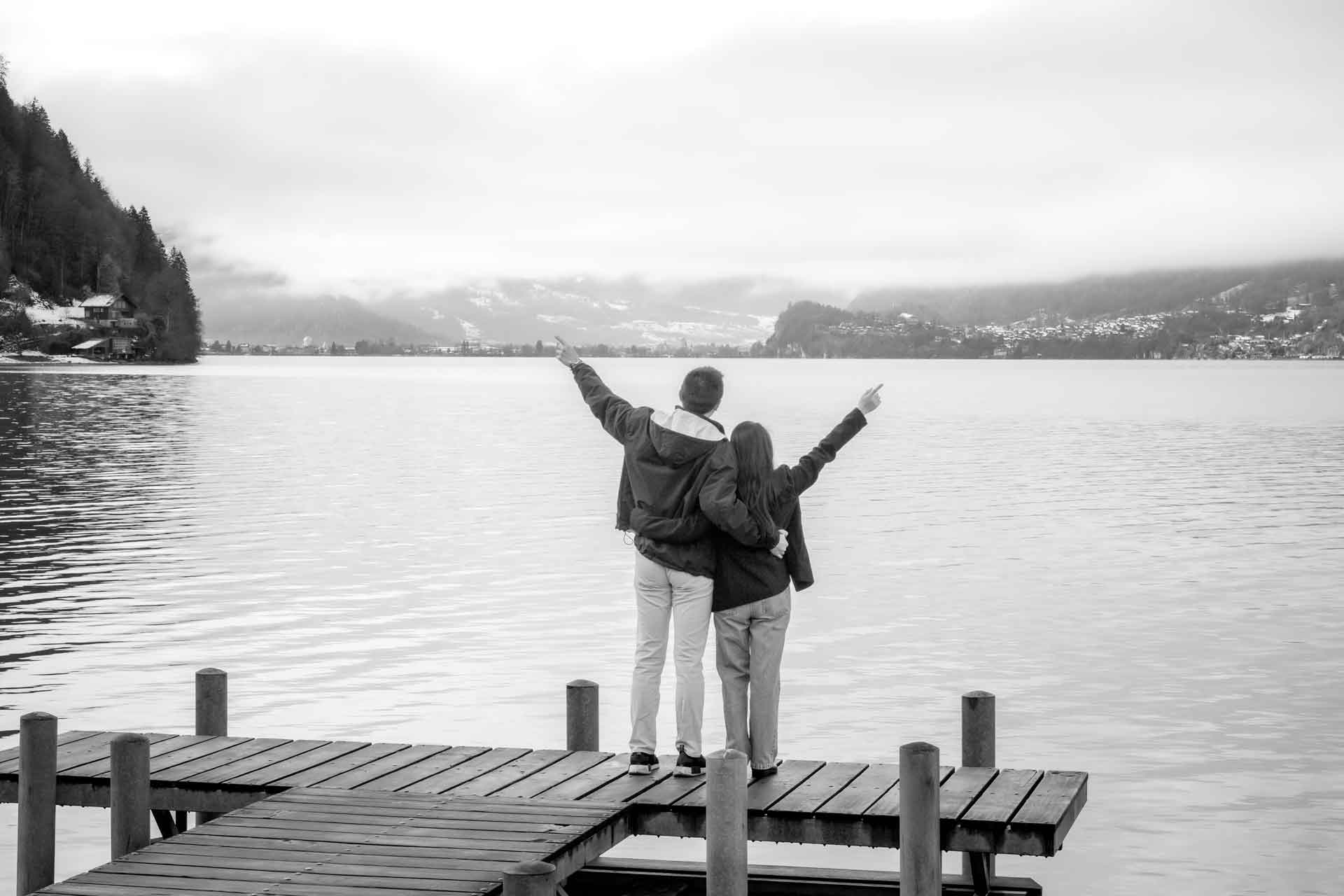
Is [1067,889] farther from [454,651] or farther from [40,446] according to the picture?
[40,446]

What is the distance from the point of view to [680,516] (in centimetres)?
991

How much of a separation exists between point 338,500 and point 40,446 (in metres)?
21.3

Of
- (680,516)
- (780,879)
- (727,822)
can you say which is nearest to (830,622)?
(780,879)

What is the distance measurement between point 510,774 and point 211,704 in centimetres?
269

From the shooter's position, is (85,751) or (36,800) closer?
(36,800)

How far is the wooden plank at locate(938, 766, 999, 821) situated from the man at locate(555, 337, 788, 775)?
158 centimetres

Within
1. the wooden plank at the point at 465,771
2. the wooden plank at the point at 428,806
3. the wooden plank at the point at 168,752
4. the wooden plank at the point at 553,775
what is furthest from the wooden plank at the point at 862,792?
the wooden plank at the point at 168,752

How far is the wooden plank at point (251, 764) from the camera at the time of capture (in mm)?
10422

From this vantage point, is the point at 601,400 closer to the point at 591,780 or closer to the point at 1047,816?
the point at 591,780

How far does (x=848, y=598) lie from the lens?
28516 mm

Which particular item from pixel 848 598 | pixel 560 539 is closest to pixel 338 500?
pixel 560 539

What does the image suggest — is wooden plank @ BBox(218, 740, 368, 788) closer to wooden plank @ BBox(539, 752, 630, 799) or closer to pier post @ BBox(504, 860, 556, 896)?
wooden plank @ BBox(539, 752, 630, 799)

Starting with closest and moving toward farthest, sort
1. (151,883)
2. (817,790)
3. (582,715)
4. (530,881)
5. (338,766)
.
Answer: (530,881), (151,883), (817,790), (338,766), (582,715)

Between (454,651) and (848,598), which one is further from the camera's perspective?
(848,598)
